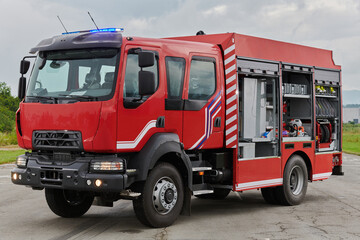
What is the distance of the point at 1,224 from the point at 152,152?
2.70 metres

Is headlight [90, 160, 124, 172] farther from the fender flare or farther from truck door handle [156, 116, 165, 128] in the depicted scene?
truck door handle [156, 116, 165, 128]

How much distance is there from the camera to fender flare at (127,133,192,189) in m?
8.23

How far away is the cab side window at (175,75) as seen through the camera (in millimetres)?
8977

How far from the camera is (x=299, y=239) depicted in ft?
25.7

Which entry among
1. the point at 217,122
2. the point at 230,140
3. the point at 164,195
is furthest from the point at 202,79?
the point at 164,195

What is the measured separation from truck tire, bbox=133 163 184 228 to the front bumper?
0.43 meters

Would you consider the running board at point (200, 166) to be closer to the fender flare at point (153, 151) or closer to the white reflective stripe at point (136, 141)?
the fender flare at point (153, 151)

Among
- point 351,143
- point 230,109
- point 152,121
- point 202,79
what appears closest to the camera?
point 152,121

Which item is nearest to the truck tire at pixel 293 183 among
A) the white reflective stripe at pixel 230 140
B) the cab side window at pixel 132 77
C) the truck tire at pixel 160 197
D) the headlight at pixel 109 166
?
the white reflective stripe at pixel 230 140

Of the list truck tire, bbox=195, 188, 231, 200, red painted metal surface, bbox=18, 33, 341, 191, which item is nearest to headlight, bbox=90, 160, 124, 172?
red painted metal surface, bbox=18, 33, 341, 191

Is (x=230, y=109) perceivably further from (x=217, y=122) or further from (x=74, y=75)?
(x=74, y=75)

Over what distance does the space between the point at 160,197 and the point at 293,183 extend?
163 inches

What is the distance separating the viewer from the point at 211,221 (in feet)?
30.7

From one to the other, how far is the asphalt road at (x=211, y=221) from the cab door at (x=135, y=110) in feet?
4.39
